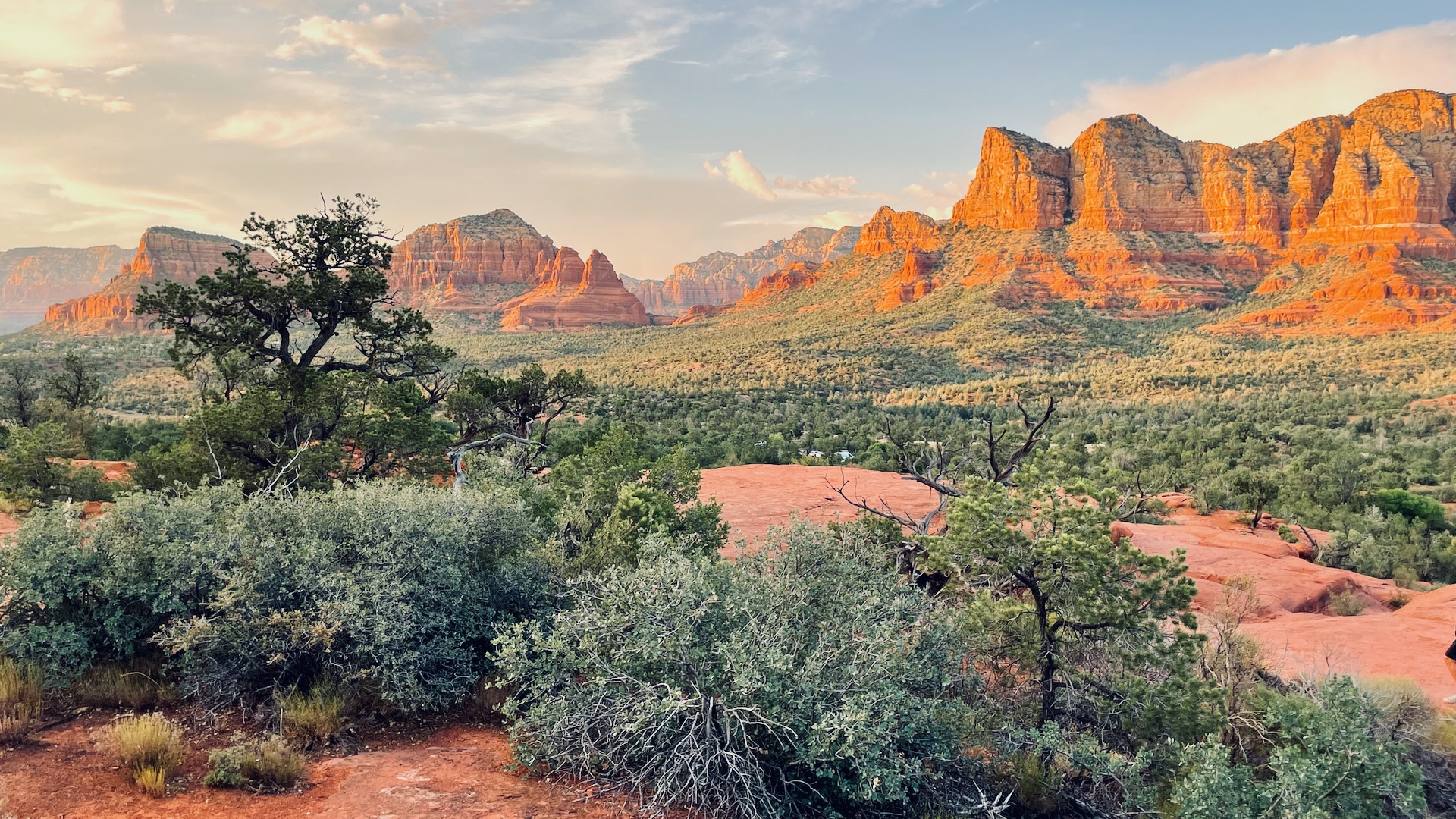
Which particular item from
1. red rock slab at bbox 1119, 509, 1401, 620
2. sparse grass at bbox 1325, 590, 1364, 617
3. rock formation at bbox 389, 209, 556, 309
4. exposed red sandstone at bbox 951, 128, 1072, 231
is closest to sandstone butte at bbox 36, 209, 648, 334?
rock formation at bbox 389, 209, 556, 309

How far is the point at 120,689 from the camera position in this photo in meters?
6.04

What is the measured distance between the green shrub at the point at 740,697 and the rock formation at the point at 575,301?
12237 centimetres

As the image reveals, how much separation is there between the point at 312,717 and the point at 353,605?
84 centimetres

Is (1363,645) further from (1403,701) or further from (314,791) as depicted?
(314,791)

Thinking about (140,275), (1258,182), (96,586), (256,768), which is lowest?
(256,768)

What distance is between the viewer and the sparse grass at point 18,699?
524 cm

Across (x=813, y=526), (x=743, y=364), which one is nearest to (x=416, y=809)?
(x=813, y=526)

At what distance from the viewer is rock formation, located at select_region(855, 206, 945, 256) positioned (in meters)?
106

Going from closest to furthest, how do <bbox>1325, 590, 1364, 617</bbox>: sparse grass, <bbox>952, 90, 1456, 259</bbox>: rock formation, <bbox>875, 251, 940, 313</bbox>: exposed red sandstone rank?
<bbox>1325, 590, 1364, 617</bbox>: sparse grass → <bbox>875, 251, 940, 313</bbox>: exposed red sandstone → <bbox>952, 90, 1456, 259</bbox>: rock formation

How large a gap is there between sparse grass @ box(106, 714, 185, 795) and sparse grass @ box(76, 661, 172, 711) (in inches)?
38.3

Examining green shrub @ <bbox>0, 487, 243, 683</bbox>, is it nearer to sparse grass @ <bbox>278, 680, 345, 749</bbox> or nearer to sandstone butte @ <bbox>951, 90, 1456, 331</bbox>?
sparse grass @ <bbox>278, 680, 345, 749</bbox>

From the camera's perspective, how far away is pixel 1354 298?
2499 inches

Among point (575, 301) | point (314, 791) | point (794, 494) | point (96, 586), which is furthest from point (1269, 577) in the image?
point (575, 301)

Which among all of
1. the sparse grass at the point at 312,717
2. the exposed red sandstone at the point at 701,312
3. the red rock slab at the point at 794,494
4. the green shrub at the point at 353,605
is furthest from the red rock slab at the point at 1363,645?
the exposed red sandstone at the point at 701,312
